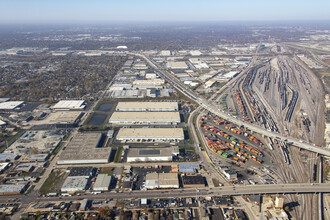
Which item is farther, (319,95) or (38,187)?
(319,95)

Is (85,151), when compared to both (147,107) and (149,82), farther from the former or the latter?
(149,82)

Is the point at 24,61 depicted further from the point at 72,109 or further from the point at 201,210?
the point at 201,210

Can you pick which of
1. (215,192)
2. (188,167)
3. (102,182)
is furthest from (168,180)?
(102,182)

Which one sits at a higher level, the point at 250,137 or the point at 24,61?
the point at 24,61

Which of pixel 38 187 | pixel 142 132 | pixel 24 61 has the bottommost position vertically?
pixel 38 187

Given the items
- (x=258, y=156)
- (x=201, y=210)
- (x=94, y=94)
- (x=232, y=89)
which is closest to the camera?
(x=201, y=210)

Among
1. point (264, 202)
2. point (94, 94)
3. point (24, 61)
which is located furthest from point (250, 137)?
point (24, 61)

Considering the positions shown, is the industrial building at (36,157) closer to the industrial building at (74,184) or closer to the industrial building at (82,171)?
the industrial building at (82,171)
